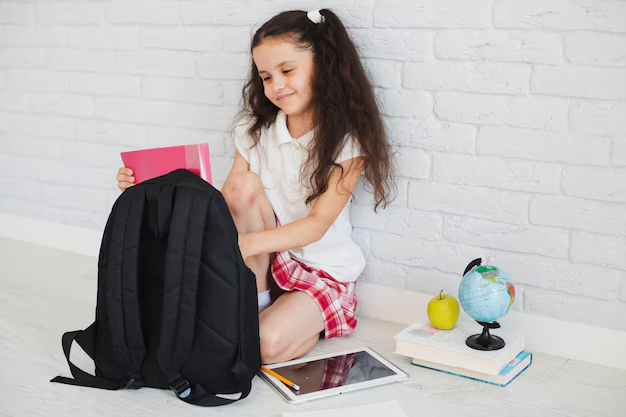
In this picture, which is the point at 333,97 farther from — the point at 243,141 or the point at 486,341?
the point at 486,341

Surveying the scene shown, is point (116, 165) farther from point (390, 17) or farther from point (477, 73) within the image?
point (477, 73)

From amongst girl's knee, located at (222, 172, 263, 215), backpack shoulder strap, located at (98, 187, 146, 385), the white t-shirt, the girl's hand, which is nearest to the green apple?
the white t-shirt

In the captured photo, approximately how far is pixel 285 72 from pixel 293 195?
28cm

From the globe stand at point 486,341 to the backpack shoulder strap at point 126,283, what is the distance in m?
0.62

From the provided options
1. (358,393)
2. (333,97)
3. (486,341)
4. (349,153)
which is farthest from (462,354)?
(333,97)

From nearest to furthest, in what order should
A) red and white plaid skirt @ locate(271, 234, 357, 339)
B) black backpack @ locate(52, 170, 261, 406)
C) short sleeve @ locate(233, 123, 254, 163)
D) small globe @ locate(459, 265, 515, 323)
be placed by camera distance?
black backpack @ locate(52, 170, 261, 406) < small globe @ locate(459, 265, 515, 323) < red and white plaid skirt @ locate(271, 234, 357, 339) < short sleeve @ locate(233, 123, 254, 163)

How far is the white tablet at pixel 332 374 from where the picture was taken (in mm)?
1315

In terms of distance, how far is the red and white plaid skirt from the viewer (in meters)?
1.56

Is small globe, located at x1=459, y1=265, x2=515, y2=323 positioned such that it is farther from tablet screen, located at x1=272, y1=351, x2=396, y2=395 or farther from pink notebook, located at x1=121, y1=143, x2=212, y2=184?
pink notebook, located at x1=121, y1=143, x2=212, y2=184

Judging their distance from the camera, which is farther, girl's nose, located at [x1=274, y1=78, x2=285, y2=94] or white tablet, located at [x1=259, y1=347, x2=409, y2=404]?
girl's nose, located at [x1=274, y1=78, x2=285, y2=94]

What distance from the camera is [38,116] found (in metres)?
2.21

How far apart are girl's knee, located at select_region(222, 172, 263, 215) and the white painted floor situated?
0.35 m

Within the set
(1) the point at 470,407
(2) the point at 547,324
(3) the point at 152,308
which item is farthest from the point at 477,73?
(3) the point at 152,308

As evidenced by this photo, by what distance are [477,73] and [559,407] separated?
0.67 meters
